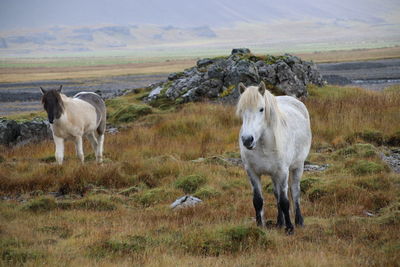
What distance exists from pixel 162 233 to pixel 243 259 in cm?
183

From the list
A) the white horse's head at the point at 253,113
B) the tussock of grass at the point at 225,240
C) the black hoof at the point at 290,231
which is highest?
the white horse's head at the point at 253,113

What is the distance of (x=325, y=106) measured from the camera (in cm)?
1855

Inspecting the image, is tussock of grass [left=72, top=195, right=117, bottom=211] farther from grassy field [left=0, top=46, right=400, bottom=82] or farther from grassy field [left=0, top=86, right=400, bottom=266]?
grassy field [left=0, top=46, right=400, bottom=82]

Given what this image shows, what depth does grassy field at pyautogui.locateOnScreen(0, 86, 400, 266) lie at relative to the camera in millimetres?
6754

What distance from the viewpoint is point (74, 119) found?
1444 centimetres

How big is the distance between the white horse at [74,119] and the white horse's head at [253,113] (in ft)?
24.8

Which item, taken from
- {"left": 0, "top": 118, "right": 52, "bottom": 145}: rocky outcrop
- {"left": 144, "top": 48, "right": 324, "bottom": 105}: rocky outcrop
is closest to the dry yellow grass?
{"left": 144, "top": 48, "right": 324, "bottom": 105}: rocky outcrop

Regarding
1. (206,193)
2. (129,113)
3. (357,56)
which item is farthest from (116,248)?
(357,56)

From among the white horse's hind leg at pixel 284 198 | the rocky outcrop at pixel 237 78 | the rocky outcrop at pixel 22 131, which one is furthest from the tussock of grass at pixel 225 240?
the rocky outcrop at pixel 237 78

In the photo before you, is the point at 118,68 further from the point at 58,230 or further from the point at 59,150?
the point at 58,230

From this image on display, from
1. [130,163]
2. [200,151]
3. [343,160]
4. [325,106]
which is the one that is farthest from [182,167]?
[325,106]

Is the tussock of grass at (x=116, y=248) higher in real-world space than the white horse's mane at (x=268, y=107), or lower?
lower

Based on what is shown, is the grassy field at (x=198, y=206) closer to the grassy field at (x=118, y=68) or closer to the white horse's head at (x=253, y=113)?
the white horse's head at (x=253, y=113)

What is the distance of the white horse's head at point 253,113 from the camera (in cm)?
730
